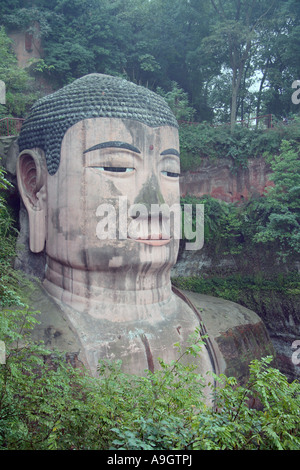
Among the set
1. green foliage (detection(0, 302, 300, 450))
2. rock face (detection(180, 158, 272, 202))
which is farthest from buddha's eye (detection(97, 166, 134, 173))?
rock face (detection(180, 158, 272, 202))

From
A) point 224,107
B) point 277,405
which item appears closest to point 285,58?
point 224,107

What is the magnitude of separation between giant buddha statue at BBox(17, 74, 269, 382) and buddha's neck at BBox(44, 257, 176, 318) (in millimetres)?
15

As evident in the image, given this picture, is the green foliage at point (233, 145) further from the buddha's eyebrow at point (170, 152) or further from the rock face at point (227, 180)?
the buddha's eyebrow at point (170, 152)

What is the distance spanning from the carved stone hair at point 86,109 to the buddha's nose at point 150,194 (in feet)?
3.12

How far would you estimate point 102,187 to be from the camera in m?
6.19

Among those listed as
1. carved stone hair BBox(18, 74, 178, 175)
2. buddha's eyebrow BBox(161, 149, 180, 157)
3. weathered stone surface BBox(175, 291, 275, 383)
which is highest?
carved stone hair BBox(18, 74, 178, 175)

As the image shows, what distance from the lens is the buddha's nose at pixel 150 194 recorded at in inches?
247

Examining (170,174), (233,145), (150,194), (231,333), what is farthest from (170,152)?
(233,145)

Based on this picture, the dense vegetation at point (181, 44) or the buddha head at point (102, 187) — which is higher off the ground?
the dense vegetation at point (181, 44)

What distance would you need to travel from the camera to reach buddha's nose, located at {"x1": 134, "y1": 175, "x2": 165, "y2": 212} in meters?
6.26

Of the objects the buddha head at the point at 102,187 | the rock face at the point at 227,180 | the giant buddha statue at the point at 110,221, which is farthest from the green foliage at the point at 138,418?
the rock face at the point at 227,180

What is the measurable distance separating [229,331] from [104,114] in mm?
4159

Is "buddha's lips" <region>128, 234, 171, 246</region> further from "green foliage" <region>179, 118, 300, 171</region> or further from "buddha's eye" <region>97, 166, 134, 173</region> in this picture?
"green foliage" <region>179, 118, 300, 171</region>

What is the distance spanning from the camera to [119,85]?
264 inches
